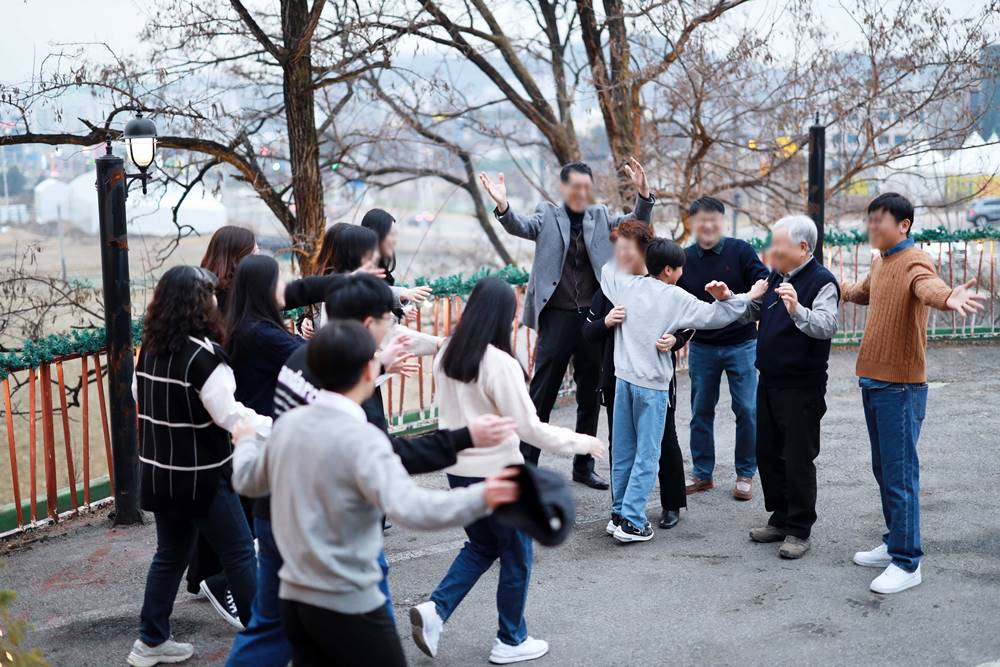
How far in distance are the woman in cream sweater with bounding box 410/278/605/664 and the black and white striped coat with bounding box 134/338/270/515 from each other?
0.80 meters

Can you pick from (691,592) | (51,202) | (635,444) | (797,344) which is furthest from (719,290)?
(51,202)

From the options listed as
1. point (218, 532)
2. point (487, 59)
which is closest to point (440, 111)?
point (487, 59)

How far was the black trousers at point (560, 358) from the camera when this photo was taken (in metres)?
6.38

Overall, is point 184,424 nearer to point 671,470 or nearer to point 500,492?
point 500,492

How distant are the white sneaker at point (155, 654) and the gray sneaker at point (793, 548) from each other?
3005 mm

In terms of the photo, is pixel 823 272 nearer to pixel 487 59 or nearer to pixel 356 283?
pixel 356 283

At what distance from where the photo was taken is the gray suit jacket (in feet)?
20.8

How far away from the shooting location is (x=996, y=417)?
799cm

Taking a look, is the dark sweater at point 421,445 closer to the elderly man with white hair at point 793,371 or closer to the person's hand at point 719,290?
the elderly man with white hair at point 793,371

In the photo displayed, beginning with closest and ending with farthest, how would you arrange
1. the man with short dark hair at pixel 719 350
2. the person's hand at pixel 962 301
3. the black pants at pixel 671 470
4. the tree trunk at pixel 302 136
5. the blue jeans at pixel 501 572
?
the blue jeans at pixel 501 572 < the person's hand at pixel 962 301 < the black pants at pixel 671 470 < the man with short dark hair at pixel 719 350 < the tree trunk at pixel 302 136

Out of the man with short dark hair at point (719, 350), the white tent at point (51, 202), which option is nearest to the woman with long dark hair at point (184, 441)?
the man with short dark hair at point (719, 350)

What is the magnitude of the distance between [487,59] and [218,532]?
11182 mm

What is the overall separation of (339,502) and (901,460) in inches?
123

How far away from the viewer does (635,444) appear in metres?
5.59
